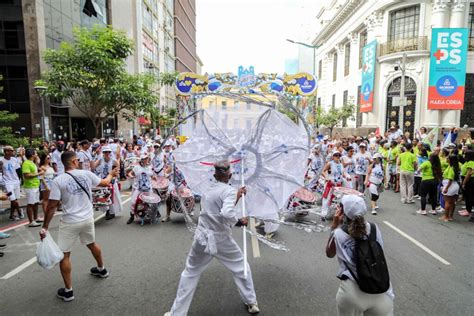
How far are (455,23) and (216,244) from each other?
1074 inches

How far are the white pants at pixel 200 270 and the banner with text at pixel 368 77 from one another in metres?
26.5

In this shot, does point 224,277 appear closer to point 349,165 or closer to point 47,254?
point 47,254

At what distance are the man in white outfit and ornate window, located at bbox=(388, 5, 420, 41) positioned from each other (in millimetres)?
26973

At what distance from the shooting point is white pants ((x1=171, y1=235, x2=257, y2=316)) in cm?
339

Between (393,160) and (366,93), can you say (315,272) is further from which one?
(366,93)

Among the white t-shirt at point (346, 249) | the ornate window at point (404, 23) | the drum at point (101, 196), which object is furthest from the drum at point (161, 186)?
the ornate window at point (404, 23)

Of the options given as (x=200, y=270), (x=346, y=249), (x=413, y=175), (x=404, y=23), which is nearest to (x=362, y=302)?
(x=346, y=249)

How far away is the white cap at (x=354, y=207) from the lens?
2.48m

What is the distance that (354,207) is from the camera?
8.19 ft

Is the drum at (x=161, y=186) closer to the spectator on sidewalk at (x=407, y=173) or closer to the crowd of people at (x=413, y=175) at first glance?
the crowd of people at (x=413, y=175)

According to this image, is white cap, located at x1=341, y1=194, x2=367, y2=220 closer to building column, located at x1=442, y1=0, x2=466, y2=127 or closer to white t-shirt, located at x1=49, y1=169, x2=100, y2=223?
white t-shirt, located at x1=49, y1=169, x2=100, y2=223

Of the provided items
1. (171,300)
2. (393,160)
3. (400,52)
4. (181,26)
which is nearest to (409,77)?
(400,52)

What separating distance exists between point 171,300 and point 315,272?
209 centimetres

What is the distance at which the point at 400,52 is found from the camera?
2508cm
